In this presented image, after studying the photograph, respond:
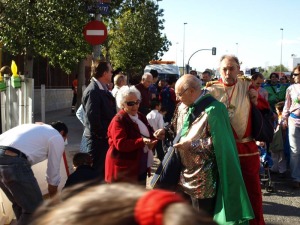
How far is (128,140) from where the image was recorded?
4.68 metres

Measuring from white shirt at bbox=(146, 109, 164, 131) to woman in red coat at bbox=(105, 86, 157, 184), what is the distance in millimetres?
3423

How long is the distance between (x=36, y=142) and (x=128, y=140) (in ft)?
3.12

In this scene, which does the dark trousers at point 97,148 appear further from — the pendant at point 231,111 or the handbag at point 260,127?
the handbag at point 260,127

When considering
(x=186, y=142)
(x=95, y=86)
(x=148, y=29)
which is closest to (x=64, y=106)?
(x=148, y=29)

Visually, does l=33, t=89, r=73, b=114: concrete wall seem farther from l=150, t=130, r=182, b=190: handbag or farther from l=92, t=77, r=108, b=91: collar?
l=150, t=130, r=182, b=190: handbag

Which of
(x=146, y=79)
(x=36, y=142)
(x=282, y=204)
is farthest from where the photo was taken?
(x=146, y=79)

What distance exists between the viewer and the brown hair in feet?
3.28

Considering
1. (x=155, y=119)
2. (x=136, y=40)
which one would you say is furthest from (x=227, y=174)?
(x=136, y=40)

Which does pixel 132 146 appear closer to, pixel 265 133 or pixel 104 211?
pixel 265 133

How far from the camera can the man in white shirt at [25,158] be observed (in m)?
3.93

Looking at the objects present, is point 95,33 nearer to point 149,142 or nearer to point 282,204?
point 282,204

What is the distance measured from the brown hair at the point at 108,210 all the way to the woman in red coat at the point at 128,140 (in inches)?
136

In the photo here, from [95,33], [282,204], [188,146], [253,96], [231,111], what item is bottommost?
[282,204]

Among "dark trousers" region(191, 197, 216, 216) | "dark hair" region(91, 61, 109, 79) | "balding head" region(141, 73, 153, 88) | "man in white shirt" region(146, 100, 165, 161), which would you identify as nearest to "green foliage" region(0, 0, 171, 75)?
"balding head" region(141, 73, 153, 88)
